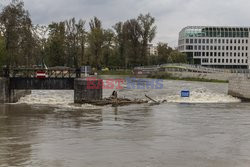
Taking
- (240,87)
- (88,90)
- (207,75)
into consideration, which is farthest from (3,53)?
(207,75)

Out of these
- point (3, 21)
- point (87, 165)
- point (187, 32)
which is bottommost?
point (87, 165)

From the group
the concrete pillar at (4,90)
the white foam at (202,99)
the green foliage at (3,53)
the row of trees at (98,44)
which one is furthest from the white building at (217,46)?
the concrete pillar at (4,90)

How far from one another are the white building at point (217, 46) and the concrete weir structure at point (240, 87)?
128578mm

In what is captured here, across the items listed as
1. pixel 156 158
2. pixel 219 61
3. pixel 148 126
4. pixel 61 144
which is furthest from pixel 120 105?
pixel 219 61

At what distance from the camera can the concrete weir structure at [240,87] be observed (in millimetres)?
42969

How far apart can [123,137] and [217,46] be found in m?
161

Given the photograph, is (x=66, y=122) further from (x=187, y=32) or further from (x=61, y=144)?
→ (x=187, y=32)

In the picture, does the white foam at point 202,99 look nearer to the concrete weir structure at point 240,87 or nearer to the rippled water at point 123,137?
the concrete weir structure at point 240,87

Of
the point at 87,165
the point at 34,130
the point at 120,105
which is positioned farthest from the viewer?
the point at 120,105

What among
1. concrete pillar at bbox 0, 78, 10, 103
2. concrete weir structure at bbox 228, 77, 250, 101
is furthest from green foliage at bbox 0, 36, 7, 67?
concrete weir structure at bbox 228, 77, 250, 101

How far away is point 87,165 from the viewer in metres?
13.7

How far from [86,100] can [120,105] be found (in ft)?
10.1

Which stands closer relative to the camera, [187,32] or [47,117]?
[47,117]

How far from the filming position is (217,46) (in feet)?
571
